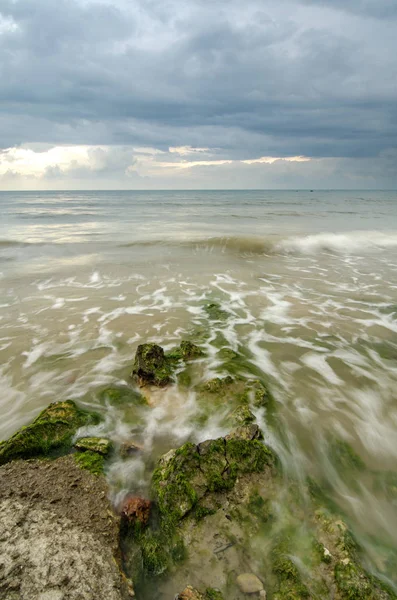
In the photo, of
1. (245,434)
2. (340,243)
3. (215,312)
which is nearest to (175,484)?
(245,434)

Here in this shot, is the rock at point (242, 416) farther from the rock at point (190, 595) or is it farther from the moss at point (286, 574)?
the rock at point (190, 595)

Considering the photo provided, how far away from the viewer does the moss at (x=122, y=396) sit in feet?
15.3

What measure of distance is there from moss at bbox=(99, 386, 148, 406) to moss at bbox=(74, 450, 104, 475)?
3.72ft

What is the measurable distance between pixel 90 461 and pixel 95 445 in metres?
0.23

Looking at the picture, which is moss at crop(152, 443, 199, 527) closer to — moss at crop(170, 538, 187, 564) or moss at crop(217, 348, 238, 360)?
moss at crop(170, 538, 187, 564)

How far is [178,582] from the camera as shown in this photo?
246 centimetres

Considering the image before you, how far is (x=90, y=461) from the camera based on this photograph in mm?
3416

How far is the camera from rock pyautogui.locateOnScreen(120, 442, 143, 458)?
3697 millimetres

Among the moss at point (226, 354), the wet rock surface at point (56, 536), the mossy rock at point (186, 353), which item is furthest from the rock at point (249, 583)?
the moss at point (226, 354)

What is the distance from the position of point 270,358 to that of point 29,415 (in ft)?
12.7

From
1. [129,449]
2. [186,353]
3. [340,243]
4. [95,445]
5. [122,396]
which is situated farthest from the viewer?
[340,243]

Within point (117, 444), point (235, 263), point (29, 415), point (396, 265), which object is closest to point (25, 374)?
point (29, 415)

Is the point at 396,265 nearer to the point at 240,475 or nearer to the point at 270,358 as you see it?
the point at 270,358

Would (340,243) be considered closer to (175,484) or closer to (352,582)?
(175,484)
